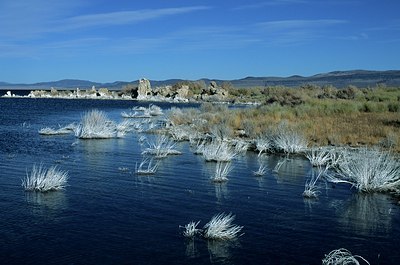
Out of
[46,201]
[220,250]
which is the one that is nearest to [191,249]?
[220,250]

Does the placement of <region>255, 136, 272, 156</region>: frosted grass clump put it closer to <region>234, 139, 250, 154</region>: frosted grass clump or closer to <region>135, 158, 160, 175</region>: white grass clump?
<region>234, 139, 250, 154</region>: frosted grass clump

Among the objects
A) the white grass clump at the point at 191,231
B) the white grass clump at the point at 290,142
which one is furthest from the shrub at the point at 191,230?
the white grass clump at the point at 290,142

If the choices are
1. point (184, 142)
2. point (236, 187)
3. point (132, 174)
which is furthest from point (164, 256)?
point (184, 142)

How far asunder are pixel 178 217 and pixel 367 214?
4.93m

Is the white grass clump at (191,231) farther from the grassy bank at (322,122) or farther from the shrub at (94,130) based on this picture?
the shrub at (94,130)

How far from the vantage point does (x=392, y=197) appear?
48.3 feet

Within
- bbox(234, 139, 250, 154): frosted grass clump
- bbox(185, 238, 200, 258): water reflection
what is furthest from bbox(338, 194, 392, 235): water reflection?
bbox(234, 139, 250, 154): frosted grass clump

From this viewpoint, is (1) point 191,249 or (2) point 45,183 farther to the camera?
(2) point 45,183

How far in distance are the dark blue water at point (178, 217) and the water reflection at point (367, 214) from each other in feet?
0.08

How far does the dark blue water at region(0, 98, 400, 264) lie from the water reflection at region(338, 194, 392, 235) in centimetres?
2

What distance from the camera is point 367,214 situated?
42.3 feet

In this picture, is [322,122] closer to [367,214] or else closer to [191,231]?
Result: [367,214]

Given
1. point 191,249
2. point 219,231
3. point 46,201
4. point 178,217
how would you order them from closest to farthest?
point 191,249
point 219,231
point 178,217
point 46,201

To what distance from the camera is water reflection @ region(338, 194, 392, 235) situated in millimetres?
11602
